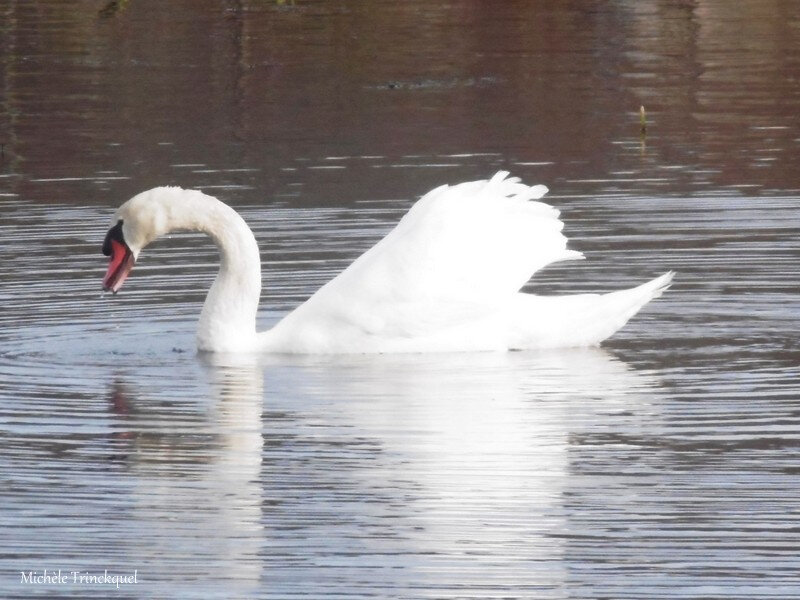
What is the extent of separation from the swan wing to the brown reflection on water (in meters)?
4.36

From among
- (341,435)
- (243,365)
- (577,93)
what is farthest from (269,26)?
(341,435)

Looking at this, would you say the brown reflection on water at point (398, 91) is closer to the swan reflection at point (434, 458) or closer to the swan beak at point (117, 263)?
the swan beak at point (117, 263)

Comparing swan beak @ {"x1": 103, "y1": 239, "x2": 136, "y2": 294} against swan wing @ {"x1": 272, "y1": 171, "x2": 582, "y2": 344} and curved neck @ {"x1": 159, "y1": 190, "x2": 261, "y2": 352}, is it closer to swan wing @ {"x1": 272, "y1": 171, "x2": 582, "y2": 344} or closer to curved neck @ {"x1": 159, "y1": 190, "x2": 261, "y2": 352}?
curved neck @ {"x1": 159, "y1": 190, "x2": 261, "y2": 352}

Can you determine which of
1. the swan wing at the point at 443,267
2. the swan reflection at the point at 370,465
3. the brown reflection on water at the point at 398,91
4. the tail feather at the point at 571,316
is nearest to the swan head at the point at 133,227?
the swan reflection at the point at 370,465

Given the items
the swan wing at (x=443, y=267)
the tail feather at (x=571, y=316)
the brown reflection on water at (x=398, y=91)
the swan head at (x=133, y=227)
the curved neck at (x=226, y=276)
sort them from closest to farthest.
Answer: the swan wing at (x=443, y=267) → the tail feather at (x=571, y=316) → the curved neck at (x=226, y=276) → the swan head at (x=133, y=227) → the brown reflection on water at (x=398, y=91)

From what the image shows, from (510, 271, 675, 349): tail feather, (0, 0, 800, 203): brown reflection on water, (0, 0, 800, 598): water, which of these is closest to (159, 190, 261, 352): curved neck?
(0, 0, 800, 598): water

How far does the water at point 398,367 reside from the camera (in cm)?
667

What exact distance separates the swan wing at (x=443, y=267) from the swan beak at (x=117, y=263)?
96 cm

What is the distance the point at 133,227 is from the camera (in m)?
10.5

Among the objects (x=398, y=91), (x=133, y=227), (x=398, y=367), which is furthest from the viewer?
(x=398, y=91)

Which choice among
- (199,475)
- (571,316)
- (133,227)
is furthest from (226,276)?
(199,475)

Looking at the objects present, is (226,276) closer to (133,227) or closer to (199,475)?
(133,227)

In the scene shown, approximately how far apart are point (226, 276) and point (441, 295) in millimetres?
1180

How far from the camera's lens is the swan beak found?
1054 centimetres
